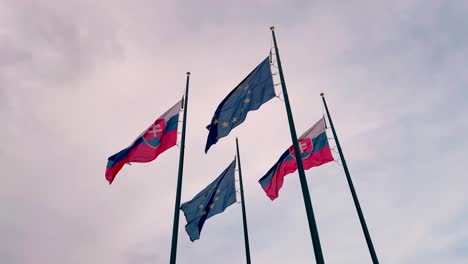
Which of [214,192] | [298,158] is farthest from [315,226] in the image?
[214,192]

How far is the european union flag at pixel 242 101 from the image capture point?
1443 cm

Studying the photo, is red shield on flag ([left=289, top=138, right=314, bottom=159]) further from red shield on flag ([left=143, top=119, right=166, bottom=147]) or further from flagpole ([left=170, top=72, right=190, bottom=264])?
red shield on flag ([left=143, top=119, right=166, bottom=147])

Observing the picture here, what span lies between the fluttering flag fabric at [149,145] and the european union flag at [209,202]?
526cm

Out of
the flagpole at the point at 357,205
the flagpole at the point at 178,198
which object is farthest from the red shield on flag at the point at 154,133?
the flagpole at the point at 357,205

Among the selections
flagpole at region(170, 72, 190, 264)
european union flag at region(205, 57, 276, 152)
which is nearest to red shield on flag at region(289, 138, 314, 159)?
european union flag at region(205, 57, 276, 152)

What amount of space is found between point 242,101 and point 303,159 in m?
6.28

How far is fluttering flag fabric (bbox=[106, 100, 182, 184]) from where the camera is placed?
16531 millimetres

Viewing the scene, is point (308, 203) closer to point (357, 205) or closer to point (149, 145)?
point (357, 205)

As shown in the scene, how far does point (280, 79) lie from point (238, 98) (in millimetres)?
2324

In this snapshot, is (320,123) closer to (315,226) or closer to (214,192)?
(214,192)

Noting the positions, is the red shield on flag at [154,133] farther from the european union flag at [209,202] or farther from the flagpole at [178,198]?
the european union flag at [209,202]

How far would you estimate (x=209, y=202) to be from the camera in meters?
20.2

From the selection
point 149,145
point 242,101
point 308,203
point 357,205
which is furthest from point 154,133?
point 357,205

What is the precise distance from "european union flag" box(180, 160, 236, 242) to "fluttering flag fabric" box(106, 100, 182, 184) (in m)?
5.26
